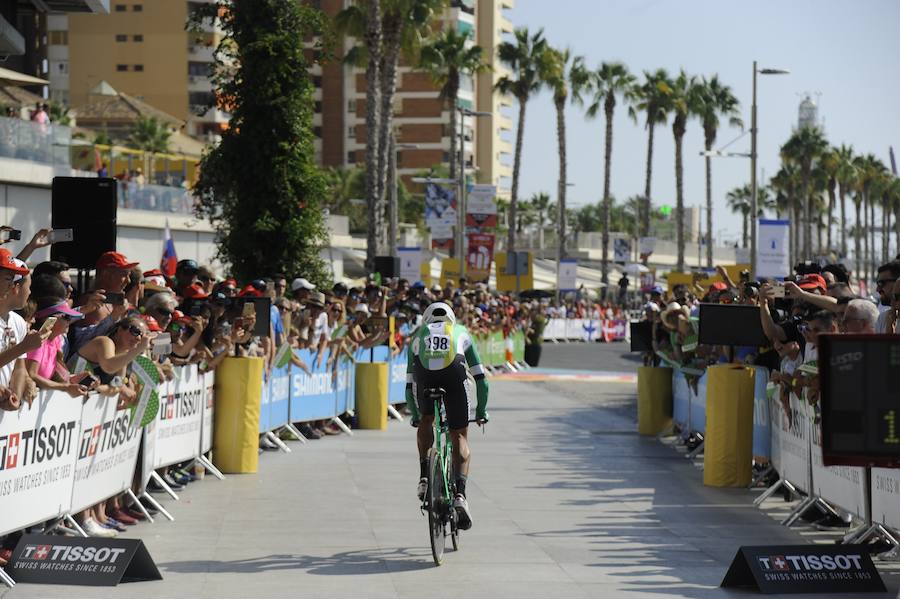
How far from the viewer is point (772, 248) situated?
33.8 m

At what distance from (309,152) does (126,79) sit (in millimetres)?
87464

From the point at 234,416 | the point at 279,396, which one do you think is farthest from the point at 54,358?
the point at 279,396

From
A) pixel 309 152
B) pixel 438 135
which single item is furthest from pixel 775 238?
pixel 438 135

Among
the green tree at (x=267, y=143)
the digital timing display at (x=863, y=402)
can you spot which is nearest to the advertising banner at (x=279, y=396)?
the green tree at (x=267, y=143)

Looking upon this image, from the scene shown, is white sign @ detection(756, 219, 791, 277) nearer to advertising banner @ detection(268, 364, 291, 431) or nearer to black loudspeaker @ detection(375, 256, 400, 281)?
black loudspeaker @ detection(375, 256, 400, 281)

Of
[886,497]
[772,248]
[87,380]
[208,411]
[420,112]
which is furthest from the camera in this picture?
[420,112]

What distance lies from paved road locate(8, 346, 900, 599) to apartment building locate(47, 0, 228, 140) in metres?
96.2

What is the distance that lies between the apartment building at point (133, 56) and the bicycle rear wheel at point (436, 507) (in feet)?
339

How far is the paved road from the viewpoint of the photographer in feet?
33.1

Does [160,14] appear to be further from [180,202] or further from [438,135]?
[180,202]

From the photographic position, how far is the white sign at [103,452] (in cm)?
Answer: 1088

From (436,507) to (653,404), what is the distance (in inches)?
485

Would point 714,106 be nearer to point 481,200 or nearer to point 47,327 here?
point 481,200

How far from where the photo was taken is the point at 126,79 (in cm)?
11344
